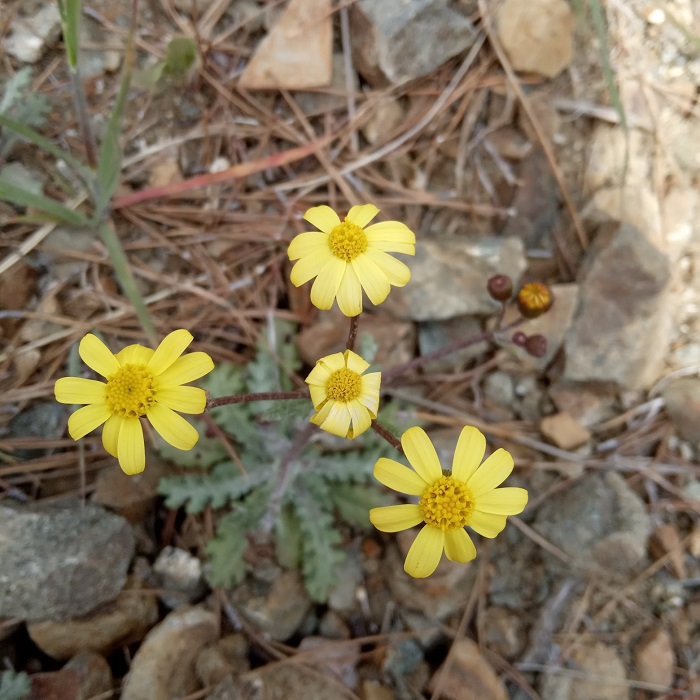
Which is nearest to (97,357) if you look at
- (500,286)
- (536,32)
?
(500,286)

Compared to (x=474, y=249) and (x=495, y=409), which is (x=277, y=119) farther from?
(x=495, y=409)

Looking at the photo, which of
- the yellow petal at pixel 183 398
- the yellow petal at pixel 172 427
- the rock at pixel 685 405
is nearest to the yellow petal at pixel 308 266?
the yellow petal at pixel 183 398

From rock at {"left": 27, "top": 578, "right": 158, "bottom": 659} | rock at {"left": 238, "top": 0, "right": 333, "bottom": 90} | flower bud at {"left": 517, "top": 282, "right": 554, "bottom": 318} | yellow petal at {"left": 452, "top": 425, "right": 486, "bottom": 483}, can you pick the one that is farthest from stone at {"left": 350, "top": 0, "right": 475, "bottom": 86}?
rock at {"left": 27, "top": 578, "right": 158, "bottom": 659}

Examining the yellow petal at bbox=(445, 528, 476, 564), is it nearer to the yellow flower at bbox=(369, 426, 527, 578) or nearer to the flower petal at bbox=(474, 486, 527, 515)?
the yellow flower at bbox=(369, 426, 527, 578)

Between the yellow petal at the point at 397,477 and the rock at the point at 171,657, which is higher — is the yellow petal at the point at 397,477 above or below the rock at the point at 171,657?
above

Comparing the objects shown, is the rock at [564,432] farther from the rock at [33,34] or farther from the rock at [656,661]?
the rock at [33,34]

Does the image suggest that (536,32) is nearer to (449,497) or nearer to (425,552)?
(449,497)

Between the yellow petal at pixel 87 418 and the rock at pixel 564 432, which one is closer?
the yellow petal at pixel 87 418
